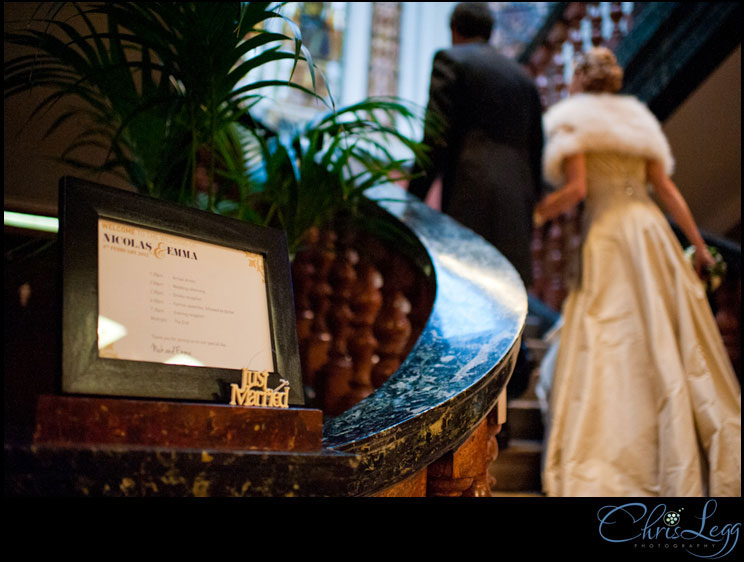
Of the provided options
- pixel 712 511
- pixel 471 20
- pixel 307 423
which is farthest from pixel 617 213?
pixel 307 423

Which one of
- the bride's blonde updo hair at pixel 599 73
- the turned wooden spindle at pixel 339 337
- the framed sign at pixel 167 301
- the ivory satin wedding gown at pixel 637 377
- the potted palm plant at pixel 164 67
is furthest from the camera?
the bride's blonde updo hair at pixel 599 73

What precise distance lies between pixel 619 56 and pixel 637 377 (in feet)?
7.58

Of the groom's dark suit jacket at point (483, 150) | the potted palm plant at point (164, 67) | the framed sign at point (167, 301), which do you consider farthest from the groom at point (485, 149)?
the framed sign at point (167, 301)

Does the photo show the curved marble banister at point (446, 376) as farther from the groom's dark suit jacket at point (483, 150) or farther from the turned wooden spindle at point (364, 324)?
the groom's dark suit jacket at point (483, 150)

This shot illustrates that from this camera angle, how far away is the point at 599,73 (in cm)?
312

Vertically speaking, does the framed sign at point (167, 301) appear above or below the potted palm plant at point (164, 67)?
below

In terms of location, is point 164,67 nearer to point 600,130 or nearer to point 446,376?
point 446,376

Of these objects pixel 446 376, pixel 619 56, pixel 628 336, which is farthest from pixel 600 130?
pixel 446 376

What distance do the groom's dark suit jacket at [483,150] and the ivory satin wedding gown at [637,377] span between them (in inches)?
17.4

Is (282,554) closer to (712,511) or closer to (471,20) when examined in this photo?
(712,511)

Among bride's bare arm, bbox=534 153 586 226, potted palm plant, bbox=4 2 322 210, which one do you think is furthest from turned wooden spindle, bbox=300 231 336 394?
bride's bare arm, bbox=534 153 586 226

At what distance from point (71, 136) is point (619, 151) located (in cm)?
224

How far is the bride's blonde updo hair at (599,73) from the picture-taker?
3.12 m

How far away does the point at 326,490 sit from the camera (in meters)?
0.78
